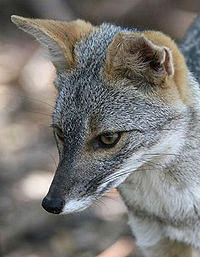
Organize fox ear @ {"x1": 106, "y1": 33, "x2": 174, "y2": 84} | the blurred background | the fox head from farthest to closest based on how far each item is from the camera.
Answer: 1. the blurred background
2. the fox head
3. fox ear @ {"x1": 106, "y1": 33, "x2": 174, "y2": 84}

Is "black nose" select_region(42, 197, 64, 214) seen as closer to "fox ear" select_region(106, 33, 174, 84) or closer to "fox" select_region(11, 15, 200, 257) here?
"fox" select_region(11, 15, 200, 257)

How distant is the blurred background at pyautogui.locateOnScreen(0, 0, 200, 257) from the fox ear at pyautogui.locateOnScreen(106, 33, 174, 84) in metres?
0.92

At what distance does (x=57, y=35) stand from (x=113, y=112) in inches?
23.3

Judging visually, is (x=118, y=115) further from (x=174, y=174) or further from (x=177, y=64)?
(x=174, y=174)

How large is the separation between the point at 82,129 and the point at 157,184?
2.36 feet

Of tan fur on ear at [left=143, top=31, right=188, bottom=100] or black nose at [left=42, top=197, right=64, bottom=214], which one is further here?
tan fur on ear at [left=143, top=31, right=188, bottom=100]

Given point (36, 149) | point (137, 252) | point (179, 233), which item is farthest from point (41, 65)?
point (179, 233)

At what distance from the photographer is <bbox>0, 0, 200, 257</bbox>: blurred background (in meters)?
5.88

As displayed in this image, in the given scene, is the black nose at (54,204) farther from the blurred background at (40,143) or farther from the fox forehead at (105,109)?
the blurred background at (40,143)

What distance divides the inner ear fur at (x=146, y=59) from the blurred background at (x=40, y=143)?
0.90 m

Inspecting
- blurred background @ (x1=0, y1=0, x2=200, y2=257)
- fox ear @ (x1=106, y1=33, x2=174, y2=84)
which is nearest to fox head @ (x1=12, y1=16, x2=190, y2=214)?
fox ear @ (x1=106, y1=33, x2=174, y2=84)

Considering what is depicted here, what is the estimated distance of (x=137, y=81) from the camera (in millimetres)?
3883

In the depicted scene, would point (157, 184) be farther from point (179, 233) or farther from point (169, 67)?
point (169, 67)

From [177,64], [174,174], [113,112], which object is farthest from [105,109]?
[174,174]
